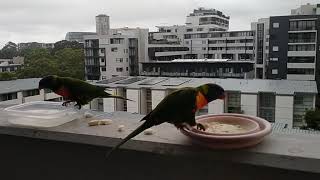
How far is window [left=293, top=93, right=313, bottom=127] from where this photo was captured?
517 centimetres

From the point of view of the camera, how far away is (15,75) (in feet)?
18.4

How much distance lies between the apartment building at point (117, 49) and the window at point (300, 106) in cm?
486

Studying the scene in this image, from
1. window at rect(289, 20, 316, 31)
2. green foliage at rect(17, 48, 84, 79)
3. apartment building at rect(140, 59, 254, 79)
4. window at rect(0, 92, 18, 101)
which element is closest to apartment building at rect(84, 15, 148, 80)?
apartment building at rect(140, 59, 254, 79)

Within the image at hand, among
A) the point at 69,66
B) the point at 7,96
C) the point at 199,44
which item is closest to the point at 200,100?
the point at 69,66

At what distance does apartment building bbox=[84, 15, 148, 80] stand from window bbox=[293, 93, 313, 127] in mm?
4858

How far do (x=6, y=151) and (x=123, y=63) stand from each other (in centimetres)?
1083

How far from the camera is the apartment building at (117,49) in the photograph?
973cm

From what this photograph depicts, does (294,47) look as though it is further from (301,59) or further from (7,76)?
(7,76)

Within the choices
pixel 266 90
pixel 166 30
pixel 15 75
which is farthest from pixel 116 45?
pixel 166 30

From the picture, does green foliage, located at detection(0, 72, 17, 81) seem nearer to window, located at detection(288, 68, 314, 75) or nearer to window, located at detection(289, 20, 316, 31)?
window, located at detection(288, 68, 314, 75)

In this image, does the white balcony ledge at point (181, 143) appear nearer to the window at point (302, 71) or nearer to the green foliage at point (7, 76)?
the green foliage at point (7, 76)

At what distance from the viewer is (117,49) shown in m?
11.4

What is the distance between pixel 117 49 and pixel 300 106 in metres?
6.99

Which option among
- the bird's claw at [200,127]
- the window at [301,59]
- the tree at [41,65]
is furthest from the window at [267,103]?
the window at [301,59]
